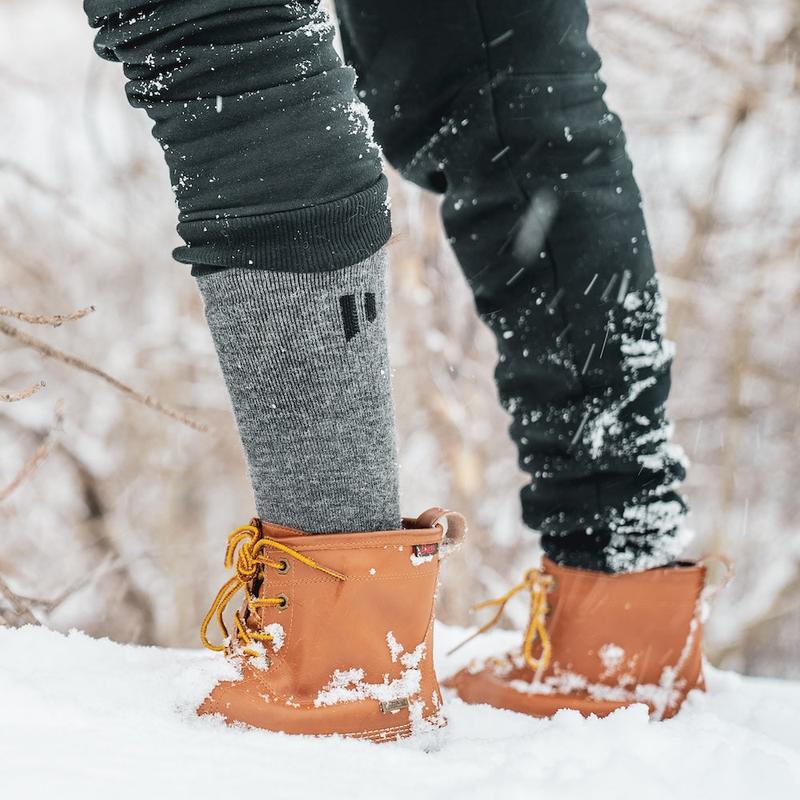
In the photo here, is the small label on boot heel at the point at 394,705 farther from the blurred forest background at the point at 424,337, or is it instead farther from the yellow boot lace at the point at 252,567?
the blurred forest background at the point at 424,337

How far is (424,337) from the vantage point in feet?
12.9

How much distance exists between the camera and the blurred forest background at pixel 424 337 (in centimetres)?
420

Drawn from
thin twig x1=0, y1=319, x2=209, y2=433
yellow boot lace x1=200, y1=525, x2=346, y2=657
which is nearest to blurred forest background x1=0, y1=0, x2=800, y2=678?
thin twig x1=0, y1=319, x2=209, y2=433

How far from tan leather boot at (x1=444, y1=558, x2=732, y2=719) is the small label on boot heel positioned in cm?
24

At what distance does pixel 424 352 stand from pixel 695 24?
2298 millimetres

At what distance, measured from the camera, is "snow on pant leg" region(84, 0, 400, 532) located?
693 mm

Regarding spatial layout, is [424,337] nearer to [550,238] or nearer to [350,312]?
[550,238]

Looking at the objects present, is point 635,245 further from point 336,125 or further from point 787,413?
point 787,413

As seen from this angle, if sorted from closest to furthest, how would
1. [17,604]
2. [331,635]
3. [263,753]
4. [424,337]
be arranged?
[263,753], [331,635], [17,604], [424,337]

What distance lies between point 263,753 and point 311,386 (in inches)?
12.2

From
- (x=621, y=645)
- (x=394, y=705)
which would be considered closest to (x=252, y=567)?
(x=394, y=705)

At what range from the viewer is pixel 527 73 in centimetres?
98

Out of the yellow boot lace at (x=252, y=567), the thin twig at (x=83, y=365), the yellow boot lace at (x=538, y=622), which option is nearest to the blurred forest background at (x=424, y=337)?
the thin twig at (x=83, y=365)

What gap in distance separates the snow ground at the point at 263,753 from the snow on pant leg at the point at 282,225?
20 cm
